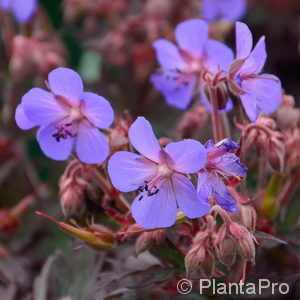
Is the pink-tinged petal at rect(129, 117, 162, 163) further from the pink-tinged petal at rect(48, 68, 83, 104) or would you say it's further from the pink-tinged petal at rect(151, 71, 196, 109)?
the pink-tinged petal at rect(151, 71, 196, 109)

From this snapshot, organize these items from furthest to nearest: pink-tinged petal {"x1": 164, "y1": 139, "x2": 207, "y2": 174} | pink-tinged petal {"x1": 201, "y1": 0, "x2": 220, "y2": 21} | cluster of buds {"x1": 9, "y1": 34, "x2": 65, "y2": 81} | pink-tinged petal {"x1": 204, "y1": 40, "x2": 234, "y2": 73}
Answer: pink-tinged petal {"x1": 201, "y1": 0, "x2": 220, "y2": 21} < cluster of buds {"x1": 9, "y1": 34, "x2": 65, "y2": 81} < pink-tinged petal {"x1": 204, "y1": 40, "x2": 234, "y2": 73} < pink-tinged petal {"x1": 164, "y1": 139, "x2": 207, "y2": 174}

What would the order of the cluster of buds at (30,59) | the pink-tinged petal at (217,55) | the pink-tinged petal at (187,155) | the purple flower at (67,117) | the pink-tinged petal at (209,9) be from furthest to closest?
1. the pink-tinged petal at (209,9)
2. the cluster of buds at (30,59)
3. the pink-tinged petal at (217,55)
4. the purple flower at (67,117)
5. the pink-tinged petal at (187,155)

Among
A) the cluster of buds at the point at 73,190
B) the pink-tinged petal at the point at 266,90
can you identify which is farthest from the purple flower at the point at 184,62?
the cluster of buds at the point at 73,190

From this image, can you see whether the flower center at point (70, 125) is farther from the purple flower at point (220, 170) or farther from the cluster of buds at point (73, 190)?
the purple flower at point (220, 170)

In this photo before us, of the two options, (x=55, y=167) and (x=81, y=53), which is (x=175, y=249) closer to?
(x=55, y=167)

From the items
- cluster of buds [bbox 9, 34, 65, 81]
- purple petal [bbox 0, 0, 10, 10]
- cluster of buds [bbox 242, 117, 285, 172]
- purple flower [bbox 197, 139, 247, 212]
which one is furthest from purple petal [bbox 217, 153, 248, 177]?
purple petal [bbox 0, 0, 10, 10]

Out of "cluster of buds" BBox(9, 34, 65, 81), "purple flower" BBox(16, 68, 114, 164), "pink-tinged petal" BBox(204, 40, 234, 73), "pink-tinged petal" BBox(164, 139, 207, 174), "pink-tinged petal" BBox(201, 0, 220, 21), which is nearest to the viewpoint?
"pink-tinged petal" BBox(164, 139, 207, 174)
